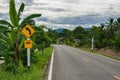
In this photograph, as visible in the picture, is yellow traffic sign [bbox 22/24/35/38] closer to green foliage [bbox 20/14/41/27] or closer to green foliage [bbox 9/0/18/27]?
green foliage [bbox 20/14/41/27]

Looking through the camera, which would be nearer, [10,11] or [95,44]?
[10,11]

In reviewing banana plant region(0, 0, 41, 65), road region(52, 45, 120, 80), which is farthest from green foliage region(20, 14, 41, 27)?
road region(52, 45, 120, 80)

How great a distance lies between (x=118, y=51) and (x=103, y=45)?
1336 centimetres

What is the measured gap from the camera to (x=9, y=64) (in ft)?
53.5

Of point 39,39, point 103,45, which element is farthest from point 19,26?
point 103,45

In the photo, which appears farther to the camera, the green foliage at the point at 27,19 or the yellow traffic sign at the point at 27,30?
the green foliage at the point at 27,19

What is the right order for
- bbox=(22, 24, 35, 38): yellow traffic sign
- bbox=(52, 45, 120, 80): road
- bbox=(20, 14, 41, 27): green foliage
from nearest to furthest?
bbox=(52, 45, 120, 80): road
bbox=(22, 24, 35, 38): yellow traffic sign
bbox=(20, 14, 41, 27): green foliage

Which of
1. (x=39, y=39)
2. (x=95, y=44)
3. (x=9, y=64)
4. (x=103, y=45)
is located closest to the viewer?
(x=9, y=64)

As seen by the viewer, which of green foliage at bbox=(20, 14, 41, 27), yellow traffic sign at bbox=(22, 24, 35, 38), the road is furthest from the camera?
green foliage at bbox=(20, 14, 41, 27)

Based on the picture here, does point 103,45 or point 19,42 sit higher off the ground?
point 19,42

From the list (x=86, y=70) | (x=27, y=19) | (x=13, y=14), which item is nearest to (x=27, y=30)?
(x=27, y=19)

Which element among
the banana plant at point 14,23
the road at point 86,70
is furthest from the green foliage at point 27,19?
the road at point 86,70

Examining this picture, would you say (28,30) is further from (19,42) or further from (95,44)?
(95,44)

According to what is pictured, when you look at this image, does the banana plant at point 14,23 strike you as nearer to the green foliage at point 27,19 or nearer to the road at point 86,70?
the green foliage at point 27,19
